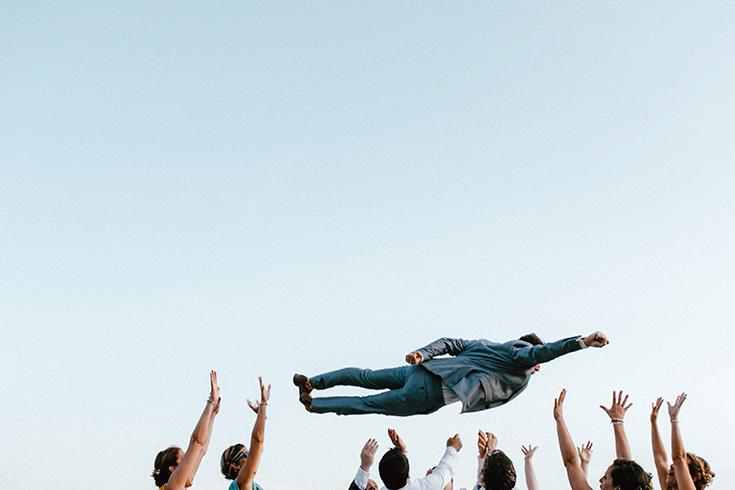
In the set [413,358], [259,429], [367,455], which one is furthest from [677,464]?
[259,429]

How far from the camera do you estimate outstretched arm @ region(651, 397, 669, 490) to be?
6.07 metres

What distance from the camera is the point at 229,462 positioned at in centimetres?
588

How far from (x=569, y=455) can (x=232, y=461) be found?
290cm

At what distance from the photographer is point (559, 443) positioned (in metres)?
5.89

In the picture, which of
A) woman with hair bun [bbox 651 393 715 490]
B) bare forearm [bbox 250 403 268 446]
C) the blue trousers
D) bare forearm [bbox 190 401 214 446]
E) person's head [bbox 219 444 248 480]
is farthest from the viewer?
the blue trousers

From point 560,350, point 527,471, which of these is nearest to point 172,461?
point 527,471

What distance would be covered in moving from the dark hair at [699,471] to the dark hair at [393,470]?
95.9 inches

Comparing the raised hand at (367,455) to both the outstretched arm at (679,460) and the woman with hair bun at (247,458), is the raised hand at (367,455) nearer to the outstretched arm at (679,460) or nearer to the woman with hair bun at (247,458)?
the woman with hair bun at (247,458)

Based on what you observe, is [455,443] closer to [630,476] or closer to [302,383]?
[630,476]

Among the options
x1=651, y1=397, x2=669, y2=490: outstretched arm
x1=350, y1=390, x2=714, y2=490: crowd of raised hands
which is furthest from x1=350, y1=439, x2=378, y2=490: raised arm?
x1=651, y1=397, x2=669, y2=490: outstretched arm

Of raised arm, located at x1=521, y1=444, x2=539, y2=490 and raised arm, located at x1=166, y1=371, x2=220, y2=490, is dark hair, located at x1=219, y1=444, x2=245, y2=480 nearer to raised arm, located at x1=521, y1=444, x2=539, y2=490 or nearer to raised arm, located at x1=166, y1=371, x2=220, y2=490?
raised arm, located at x1=166, y1=371, x2=220, y2=490

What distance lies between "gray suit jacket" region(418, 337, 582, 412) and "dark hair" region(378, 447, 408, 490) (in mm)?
1430

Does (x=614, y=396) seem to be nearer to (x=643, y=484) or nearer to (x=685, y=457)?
(x=685, y=457)

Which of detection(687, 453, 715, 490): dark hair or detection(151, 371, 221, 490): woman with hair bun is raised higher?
detection(151, 371, 221, 490): woman with hair bun
